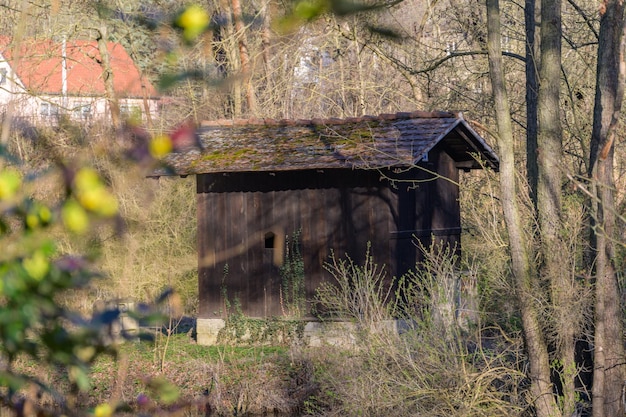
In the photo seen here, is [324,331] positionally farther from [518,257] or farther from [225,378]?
[518,257]

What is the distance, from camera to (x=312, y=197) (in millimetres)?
14773

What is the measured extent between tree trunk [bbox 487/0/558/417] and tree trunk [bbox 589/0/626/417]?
52cm

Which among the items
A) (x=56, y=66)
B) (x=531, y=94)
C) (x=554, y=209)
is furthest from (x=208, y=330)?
(x=554, y=209)

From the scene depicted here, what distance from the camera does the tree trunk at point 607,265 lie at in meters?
8.59

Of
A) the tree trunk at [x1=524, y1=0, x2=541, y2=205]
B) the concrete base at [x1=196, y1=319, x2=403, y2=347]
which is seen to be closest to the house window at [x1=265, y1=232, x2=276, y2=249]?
the concrete base at [x1=196, y1=319, x2=403, y2=347]

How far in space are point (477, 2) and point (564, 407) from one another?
9.87 m

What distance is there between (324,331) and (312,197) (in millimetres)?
3567

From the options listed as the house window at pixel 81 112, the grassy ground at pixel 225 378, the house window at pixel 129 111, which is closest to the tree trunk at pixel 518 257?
the grassy ground at pixel 225 378

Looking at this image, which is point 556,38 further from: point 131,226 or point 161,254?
point 161,254

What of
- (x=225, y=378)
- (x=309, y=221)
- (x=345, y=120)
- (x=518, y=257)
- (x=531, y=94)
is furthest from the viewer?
(x=345, y=120)

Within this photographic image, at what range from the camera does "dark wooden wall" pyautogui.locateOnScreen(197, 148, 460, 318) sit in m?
14.2

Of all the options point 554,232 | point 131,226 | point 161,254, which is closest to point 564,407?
point 554,232

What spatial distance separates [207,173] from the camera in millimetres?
15242

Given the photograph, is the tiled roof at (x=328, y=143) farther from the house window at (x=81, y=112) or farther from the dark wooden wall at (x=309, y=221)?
the house window at (x=81, y=112)
